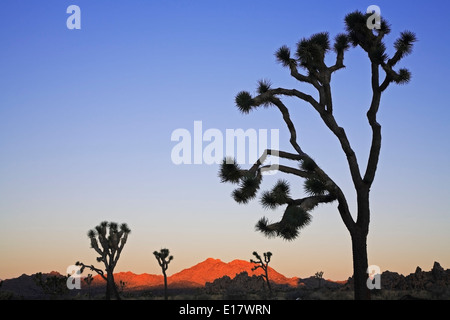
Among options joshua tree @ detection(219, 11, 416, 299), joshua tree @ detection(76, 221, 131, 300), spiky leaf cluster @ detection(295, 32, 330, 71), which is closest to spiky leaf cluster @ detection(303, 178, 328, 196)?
joshua tree @ detection(219, 11, 416, 299)

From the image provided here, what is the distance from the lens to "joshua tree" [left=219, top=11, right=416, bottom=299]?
15195 mm

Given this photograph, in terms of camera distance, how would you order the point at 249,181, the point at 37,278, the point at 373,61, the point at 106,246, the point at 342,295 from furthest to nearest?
the point at 37,278 < the point at 106,246 < the point at 342,295 < the point at 373,61 < the point at 249,181

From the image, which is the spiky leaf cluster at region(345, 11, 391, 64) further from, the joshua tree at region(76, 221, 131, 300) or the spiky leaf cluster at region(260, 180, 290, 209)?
the joshua tree at region(76, 221, 131, 300)

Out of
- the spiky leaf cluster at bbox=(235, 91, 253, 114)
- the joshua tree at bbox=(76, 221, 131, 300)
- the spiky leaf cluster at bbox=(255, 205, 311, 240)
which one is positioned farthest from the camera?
the joshua tree at bbox=(76, 221, 131, 300)

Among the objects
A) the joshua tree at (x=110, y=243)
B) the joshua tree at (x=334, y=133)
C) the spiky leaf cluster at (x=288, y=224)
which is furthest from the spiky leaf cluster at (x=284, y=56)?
the joshua tree at (x=110, y=243)

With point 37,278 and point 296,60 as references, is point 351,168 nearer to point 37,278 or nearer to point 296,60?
point 296,60

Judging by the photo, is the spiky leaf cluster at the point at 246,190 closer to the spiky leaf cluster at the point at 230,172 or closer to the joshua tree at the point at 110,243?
the spiky leaf cluster at the point at 230,172

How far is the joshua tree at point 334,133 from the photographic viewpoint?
1520 cm

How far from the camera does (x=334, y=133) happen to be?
16.4m
